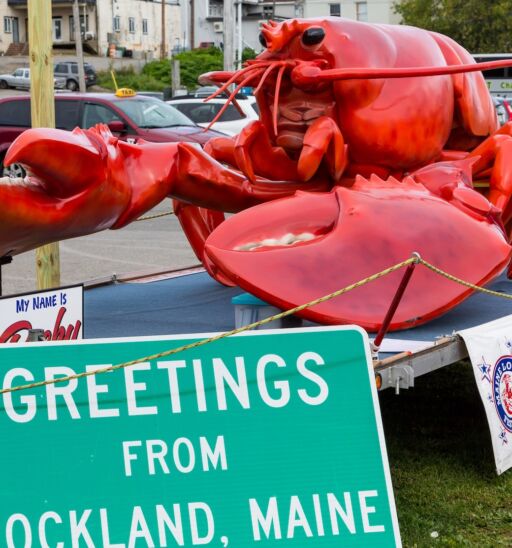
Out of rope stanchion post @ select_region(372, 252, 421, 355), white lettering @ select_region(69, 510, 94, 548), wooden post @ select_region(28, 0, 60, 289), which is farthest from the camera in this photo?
wooden post @ select_region(28, 0, 60, 289)

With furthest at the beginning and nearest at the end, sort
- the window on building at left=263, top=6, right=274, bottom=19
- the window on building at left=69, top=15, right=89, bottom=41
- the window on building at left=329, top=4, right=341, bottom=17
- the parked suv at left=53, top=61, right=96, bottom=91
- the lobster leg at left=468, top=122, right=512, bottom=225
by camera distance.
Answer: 1. the window on building at left=69, top=15, right=89, bottom=41
2. the window on building at left=263, top=6, right=274, bottom=19
3. the window on building at left=329, top=4, right=341, bottom=17
4. the parked suv at left=53, top=61, right=96, bottom=91
5. the lobster leg at left=468, top=122, right=512, bottom=225

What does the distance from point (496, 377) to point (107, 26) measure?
56.8 metres

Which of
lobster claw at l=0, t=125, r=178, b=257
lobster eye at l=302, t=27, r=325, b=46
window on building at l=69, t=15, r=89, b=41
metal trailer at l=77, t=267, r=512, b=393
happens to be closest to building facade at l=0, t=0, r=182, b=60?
window on building at l=69, t=15, r=89, b=41

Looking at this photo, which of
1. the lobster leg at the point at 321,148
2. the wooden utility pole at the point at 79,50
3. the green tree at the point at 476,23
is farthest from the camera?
the green tree at the point at 476,23

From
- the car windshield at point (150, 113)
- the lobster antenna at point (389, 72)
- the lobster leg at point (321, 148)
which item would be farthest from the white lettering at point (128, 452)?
the car windshield at point (150, 113)

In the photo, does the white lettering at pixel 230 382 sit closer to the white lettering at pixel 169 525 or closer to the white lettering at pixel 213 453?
the white lettering at pixel 213 453

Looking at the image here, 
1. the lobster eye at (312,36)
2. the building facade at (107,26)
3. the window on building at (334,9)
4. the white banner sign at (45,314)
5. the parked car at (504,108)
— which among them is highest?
the lobster eye at (312,36)

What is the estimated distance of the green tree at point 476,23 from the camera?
129 feet

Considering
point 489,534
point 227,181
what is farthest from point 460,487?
point 227,181

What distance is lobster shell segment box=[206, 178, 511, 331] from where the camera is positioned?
16.3 feet

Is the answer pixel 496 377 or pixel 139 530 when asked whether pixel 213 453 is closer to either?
pixel 139 530

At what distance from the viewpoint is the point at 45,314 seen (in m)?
4.78

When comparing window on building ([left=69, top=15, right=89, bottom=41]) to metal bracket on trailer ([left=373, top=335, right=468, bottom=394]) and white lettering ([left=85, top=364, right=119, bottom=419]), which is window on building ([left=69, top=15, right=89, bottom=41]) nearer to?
metal bracket on trailer ([left=373, top=335, right=468, bottom=394])

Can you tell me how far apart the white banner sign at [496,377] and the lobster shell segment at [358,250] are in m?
0.35
